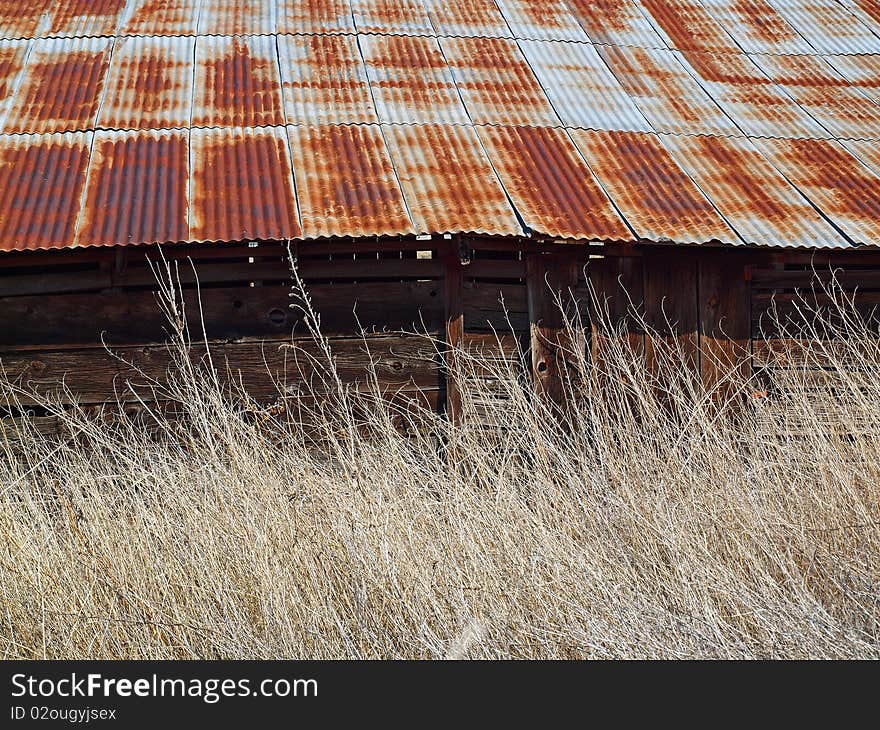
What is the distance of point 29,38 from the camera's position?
27.2 ft

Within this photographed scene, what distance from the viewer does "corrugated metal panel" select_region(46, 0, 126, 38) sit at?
845 cm

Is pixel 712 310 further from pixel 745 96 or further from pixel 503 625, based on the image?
pixel 503 625

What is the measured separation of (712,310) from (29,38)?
6893 mm

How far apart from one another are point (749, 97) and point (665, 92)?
2.71 ft

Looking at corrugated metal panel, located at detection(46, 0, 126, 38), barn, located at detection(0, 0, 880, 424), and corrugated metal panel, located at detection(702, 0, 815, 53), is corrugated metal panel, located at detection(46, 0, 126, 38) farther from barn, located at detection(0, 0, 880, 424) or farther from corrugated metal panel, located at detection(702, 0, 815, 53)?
corrugated metal panel, located at detection(702, 0, 815, 53)

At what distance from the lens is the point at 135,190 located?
614cm

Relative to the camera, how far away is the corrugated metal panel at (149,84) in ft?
23.1

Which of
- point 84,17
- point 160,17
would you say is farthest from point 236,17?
point 84,17

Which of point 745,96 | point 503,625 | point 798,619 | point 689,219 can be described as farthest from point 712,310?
point 503,625

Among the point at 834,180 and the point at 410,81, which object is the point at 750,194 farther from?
the point at 410,81

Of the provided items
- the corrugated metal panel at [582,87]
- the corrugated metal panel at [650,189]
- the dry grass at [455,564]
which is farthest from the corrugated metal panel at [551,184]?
the dry grass at [455,564]

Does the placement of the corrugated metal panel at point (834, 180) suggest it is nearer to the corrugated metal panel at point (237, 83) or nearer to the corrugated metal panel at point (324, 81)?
the corrugated metal panel at point (324, 81)

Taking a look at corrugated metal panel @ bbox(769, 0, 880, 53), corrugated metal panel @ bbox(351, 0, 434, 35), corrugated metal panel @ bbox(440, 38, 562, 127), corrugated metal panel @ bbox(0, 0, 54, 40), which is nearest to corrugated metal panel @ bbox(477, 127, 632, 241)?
corrugated metal panel @ bbox(440, 38, 562, 127)

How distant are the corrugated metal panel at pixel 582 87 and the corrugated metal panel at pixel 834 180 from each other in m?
1.23
